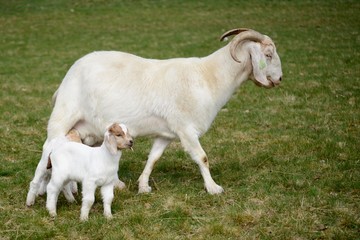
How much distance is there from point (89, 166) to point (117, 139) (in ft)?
1.57

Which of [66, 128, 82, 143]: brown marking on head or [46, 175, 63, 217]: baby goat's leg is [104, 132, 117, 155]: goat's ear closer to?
[46, 175, 63, 217]: baby goat's leg

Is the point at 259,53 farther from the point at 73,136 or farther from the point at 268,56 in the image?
the point at 73,136

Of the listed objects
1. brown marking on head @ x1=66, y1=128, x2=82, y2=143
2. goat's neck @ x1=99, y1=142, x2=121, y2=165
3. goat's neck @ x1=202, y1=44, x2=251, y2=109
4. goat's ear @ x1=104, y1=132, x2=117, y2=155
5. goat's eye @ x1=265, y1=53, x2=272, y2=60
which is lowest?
brown marking on head @ x1=66, y1=128, x2=82, y2=143

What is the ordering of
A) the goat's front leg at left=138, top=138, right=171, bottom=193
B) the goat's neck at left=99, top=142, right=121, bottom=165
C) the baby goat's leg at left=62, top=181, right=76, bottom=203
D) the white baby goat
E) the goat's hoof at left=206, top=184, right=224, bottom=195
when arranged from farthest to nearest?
1. the goat's front leg at left=138, top=138, right=171, bottom=193
2. the goat's hoof at left=206, top=184, right=224, bottom=195
3. the baby goat's leg at left=62, top=181, right=76, bottom=203
4. the white baby goat
5. the goat's neck at left=99, top=142, right=121, bottom=165

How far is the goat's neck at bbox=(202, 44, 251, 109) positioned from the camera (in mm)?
7395

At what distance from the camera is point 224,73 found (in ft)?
24.5

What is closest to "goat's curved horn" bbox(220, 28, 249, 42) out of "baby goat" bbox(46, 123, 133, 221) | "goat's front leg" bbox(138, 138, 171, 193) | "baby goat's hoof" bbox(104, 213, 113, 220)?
"goat's front leg" bbox(138, 138, 171, 193)

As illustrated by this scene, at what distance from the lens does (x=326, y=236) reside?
566cm

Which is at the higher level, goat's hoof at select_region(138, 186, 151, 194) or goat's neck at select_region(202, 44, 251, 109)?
goat's neck at select_region(202, 44, 251, 109)

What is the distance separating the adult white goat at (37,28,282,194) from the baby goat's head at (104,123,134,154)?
3.70ft

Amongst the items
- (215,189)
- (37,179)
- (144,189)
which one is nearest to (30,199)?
(37,179)

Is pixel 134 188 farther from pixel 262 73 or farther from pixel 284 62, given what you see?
pixel 284 62

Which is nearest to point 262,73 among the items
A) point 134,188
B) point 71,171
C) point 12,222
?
point 134,188

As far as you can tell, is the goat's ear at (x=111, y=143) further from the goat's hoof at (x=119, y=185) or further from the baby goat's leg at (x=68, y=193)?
the goat's hoof at (x=119, y=185)
